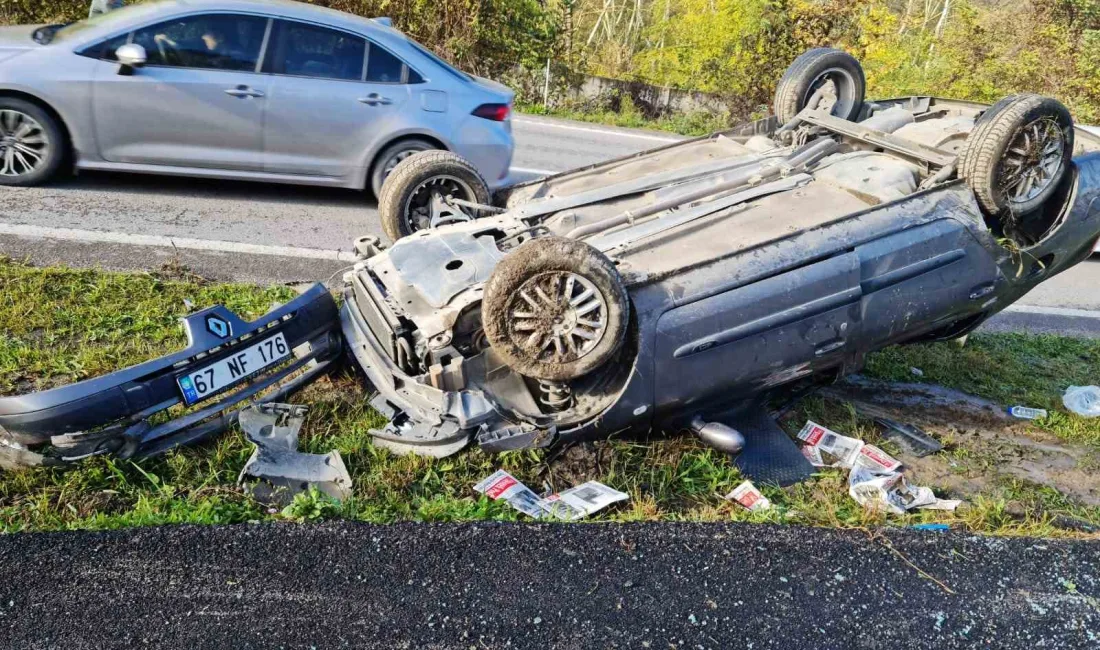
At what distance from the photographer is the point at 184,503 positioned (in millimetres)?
3578

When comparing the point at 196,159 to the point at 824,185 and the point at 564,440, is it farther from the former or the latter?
the point at 824,185

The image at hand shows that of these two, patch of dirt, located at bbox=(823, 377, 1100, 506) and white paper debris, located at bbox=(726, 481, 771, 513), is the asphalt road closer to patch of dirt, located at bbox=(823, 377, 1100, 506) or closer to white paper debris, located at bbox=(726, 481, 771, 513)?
patch of dirt, located at bbox=(823, 377, 1100, 506)

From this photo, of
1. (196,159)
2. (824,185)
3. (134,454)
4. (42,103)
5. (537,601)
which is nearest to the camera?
(537,601)

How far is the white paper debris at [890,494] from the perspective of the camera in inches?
161

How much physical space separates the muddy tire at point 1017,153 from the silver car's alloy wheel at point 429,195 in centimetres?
296

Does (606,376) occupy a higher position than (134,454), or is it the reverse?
(606,376)

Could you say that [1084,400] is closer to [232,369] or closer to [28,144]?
[232,369]

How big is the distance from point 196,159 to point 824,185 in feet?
15.7

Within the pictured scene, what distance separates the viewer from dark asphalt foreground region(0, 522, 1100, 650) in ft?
9.53

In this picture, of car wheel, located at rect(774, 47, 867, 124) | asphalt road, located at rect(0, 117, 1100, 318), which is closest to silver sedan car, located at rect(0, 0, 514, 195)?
asphalt road, located at rect(0, 117, 1100, 318)

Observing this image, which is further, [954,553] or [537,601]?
[954,553]

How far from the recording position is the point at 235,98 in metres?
6.66

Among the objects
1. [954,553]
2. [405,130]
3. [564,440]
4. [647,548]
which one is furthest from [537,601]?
[405,130]

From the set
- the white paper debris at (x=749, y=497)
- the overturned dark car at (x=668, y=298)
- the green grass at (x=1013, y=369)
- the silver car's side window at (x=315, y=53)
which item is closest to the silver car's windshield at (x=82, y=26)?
the silver car's side window at (x=315, y=53)
